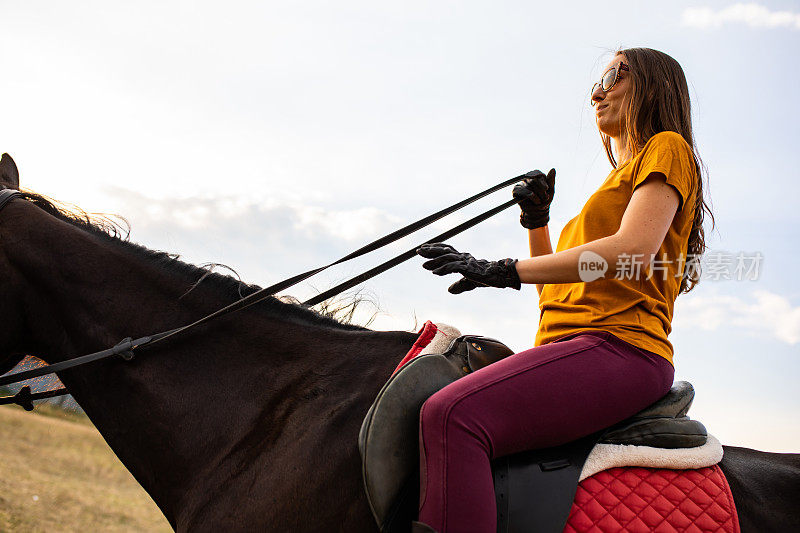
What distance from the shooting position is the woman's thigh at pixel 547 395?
76.6 inches

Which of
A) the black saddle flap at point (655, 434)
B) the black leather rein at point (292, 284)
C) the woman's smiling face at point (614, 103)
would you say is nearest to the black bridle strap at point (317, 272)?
the black leather rein at point (292, 284)

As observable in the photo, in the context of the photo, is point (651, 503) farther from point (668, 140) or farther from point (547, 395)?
point (668, 140)

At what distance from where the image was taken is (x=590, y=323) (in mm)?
2186

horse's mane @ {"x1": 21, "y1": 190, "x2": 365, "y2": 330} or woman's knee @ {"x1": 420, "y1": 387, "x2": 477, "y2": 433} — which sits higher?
horse's mane @ {"x1": 21, "y1": 190, "x2": 365, "y2": 330}

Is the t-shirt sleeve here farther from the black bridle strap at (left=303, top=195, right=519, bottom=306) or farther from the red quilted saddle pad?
the red quilted saddle pad

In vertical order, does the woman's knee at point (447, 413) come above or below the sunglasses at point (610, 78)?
below

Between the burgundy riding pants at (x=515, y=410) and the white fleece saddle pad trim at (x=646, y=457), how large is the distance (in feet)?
0.35

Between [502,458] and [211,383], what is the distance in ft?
4.18

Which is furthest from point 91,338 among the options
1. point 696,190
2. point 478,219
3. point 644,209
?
point 696,190

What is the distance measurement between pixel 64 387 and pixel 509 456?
211 cm

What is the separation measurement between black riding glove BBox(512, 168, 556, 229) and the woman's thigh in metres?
0.90

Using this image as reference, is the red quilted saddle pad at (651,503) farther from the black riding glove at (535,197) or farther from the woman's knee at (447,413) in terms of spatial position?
the black riding glove at (535,197)

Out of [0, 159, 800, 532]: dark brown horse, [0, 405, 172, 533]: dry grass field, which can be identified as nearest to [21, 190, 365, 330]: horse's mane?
[0, 159, 800, 532]: dark brown horse

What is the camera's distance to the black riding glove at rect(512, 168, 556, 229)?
9.15 feet
